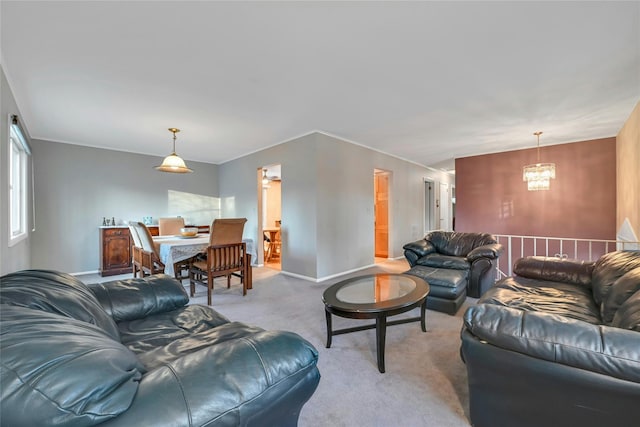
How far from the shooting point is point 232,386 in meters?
0.77

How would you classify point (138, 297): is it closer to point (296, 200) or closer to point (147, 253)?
point (147, 253)

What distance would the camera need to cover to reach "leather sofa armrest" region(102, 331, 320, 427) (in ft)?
2.19

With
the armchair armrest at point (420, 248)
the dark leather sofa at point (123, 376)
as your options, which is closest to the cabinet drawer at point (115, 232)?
the dark leather sofa at point (123, 376)

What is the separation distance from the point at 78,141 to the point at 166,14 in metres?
4.66

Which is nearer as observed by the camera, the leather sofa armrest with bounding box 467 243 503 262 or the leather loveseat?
the leather loveseat

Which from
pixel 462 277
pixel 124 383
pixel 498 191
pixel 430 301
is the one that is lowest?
pixel 430 301

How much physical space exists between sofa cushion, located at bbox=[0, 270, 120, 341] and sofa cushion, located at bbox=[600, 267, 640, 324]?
2.78 metres

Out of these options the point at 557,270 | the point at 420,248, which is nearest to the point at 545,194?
the point at 420,248

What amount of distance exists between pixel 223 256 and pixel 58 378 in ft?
10.3

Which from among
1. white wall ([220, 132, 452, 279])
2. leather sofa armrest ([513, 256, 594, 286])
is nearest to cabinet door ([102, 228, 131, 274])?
white wall ([220, 132, 452, 279])

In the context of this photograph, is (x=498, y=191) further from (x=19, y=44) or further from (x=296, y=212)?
(x=19, y=44)

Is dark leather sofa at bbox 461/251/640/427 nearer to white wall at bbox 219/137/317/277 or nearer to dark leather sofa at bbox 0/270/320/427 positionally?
dark leather sofa at bbox 0/270/320/427

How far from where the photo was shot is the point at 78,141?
5004 mm

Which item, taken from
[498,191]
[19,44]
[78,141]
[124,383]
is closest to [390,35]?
[124,383]
